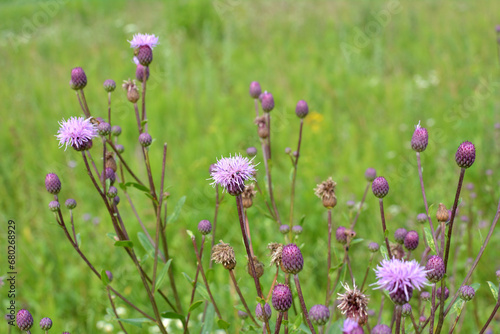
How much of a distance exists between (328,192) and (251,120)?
293 centimetres

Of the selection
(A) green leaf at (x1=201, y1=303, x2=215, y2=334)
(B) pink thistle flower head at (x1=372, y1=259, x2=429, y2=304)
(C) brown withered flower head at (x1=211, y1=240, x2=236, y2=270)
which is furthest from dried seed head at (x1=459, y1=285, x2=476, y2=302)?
(A) green leaf at (x1=201, y1=303, x2=215, y2=334)

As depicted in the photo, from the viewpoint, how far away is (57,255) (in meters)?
3.14

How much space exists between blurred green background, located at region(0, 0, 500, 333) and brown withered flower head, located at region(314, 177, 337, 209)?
16.9 inches

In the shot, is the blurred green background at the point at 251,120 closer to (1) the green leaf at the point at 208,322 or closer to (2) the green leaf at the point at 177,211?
(2) the green leaf at the point at 177,211

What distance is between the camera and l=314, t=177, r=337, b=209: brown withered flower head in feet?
5.14

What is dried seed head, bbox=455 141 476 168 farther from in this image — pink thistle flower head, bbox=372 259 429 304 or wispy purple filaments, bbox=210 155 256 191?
wispy purple filaments, bbox=210 155 256 191

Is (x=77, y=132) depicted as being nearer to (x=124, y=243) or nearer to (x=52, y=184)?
(x=52, y=184)

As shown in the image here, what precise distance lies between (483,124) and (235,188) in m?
3.29

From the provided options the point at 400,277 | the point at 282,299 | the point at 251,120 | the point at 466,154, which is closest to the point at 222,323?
the point at 282,299

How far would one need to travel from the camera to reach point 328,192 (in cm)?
159

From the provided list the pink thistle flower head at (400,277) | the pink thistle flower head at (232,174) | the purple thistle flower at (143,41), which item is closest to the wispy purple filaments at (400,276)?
the pink thistle flower head at (400,277)

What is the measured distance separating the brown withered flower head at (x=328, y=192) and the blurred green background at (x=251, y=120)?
43cm

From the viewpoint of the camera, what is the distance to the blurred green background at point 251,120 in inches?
116

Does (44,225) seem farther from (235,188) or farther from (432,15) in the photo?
(432,15)
